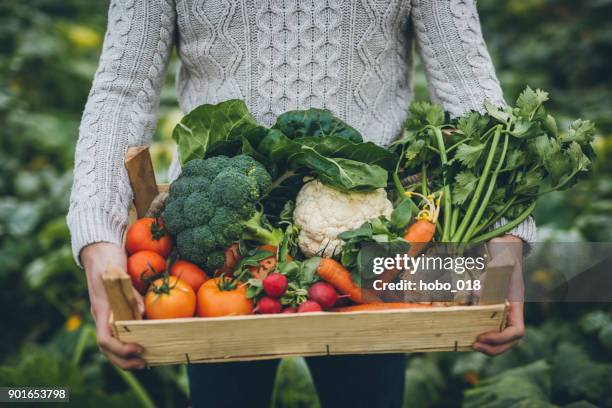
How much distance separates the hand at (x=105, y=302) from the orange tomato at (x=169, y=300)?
30 millimetres

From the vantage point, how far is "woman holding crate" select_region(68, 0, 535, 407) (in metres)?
1.56

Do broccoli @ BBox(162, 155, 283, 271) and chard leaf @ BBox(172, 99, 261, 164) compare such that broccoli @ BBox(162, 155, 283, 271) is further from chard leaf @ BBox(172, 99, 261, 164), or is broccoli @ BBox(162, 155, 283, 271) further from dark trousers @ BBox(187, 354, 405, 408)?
dark trousers @ BBox(187, 354, 405, 408)

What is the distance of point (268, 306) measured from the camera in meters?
1.33

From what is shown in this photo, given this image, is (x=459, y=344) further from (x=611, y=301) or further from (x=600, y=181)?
(x=600, y=181)

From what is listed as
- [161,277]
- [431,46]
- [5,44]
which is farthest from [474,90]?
[5,44]

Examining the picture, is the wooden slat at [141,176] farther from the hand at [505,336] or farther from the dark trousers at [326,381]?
the hand at [505,336]

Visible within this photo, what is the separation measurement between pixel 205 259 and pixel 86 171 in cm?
37

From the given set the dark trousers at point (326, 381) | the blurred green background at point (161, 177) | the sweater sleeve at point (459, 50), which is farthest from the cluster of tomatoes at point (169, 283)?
→ the blurred green background at point (161, 177)

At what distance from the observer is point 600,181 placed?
3.42 m

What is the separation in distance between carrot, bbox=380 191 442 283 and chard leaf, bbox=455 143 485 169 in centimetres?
13

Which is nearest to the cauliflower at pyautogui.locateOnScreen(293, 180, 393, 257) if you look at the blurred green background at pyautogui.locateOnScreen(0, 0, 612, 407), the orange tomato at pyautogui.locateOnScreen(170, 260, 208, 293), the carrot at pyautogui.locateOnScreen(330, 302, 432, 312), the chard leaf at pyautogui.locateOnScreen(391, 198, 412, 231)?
the chard leaf at pyautogui.locateOnScreen(391, 198, 412, 231)

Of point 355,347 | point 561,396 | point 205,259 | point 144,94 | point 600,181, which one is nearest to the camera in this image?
point 355,347

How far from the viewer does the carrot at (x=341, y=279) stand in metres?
1.39

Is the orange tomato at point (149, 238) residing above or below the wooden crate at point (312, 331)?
above
